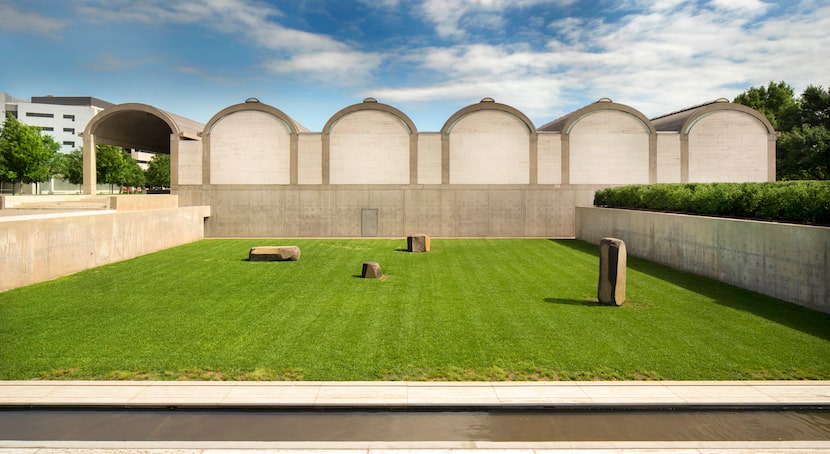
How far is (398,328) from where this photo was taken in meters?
10.4

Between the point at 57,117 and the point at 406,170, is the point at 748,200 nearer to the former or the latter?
the point at 406,170

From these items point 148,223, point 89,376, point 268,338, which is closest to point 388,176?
point 148,223

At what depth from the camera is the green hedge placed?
13148 mm

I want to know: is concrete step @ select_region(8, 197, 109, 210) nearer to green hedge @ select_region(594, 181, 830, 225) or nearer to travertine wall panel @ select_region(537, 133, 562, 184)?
travertine wall panel @ select_region(537, 133, 562, 184)

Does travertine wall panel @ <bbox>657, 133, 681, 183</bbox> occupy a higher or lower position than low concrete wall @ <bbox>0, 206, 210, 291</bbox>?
higher

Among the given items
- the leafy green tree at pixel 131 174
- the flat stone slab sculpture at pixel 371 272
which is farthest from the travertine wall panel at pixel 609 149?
the leafy green tree at pixel 131 174

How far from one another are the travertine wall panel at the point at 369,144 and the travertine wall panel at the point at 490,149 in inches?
130

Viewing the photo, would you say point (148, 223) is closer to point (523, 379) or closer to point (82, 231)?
point (82, 231)

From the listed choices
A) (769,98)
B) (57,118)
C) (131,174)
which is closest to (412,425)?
(769,98)

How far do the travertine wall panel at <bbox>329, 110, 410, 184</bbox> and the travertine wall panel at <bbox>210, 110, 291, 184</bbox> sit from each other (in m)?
3.18

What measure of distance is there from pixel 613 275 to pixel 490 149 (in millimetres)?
20691

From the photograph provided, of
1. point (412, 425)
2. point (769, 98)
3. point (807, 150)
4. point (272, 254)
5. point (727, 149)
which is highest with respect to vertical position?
point (769, 98)

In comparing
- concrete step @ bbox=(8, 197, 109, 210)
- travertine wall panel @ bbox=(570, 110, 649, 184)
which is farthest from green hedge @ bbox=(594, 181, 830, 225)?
concrete step @ bbox=(8, 197, 109, 210)

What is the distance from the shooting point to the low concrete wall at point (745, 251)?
12.0 meters
